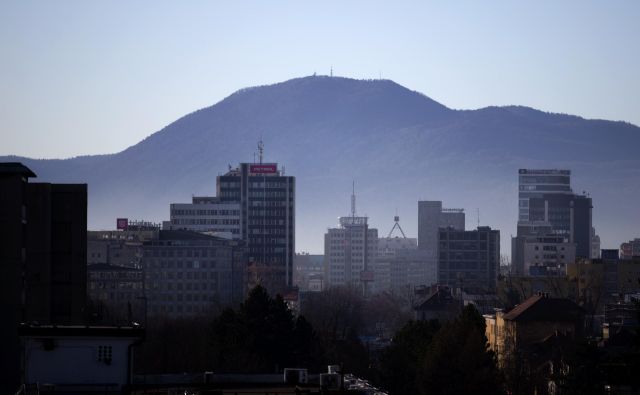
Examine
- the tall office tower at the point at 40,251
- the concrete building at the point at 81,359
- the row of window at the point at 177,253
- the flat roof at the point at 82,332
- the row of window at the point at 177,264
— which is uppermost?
the row of window at the point at 177,253

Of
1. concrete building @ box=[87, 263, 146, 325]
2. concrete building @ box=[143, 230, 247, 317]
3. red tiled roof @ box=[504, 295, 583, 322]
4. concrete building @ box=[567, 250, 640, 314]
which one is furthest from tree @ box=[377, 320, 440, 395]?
concrete building @ box=[87, 263, 146, 325]

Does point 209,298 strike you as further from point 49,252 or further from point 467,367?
point 49,252

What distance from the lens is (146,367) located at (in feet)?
252

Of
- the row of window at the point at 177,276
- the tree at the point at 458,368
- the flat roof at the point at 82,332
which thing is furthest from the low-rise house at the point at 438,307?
the flat roof at the point at 82,332

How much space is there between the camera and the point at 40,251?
185 feet

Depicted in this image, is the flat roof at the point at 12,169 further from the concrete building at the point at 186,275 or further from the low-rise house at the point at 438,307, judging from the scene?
the concrete building at the point at 186,275

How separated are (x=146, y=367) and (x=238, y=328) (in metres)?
9.49

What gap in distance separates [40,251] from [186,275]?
121486 millimetres

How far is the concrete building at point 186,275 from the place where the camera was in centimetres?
17325

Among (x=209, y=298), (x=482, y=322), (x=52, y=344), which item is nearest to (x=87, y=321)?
(x=52, y=344)

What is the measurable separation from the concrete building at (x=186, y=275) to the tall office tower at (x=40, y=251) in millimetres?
109934

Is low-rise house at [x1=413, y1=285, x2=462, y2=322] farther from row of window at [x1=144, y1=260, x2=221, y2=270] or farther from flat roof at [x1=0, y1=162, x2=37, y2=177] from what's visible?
flat roof at [x1=0, y1=162, x2=37, y2=177]

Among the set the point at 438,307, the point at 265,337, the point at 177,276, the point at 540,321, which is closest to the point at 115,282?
the point at 177,276

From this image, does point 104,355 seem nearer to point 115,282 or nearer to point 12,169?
point 12,169
